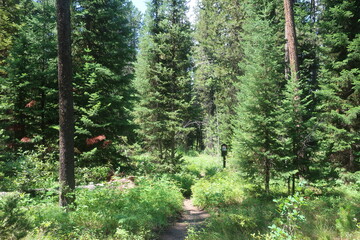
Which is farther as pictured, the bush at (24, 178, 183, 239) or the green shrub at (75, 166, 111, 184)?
the green shrub at (75, 166, 111, 184)

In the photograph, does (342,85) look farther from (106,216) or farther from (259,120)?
(106,216)

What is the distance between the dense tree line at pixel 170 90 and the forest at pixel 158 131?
0.21ft

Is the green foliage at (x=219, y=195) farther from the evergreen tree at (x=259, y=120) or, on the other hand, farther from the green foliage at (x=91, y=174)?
the green foliage at (x=91, y=174)

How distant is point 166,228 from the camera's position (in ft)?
20.9

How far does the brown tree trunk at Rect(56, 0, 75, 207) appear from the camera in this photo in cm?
582

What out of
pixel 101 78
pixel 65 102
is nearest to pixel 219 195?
pixel 65 102

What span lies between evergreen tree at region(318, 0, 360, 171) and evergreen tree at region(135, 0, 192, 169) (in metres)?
7.30

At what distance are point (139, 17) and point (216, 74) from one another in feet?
107

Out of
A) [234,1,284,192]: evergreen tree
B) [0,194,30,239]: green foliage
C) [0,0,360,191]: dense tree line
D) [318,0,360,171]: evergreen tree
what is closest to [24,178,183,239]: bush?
[0,194,30,239]: green foliage

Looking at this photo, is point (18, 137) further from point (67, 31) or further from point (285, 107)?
point (285, 107)

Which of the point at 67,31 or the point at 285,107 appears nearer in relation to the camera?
the point at 67,31

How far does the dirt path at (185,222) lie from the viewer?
588 cm

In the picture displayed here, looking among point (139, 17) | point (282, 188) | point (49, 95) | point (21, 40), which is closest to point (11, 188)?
point (49, 95)

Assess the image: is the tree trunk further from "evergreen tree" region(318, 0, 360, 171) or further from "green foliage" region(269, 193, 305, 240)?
"green foliage" region(269, 193, 305, 240)
